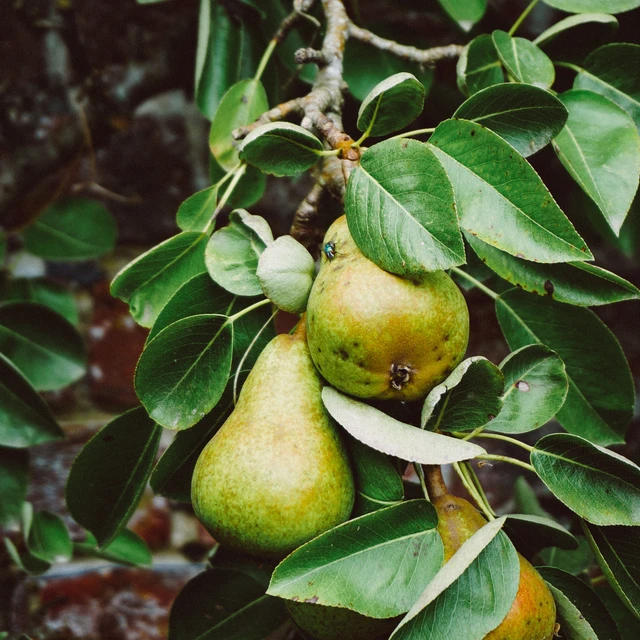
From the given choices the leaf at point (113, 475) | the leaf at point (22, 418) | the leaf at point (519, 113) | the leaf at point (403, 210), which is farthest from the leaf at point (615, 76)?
the leaf at point (22, 418)

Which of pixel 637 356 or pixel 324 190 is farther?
pixel 637 356

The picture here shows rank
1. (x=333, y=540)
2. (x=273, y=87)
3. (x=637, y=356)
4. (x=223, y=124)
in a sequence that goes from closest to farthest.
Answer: (x=333, y=540) → (x=223, y=124) → (x=273, y=87) → (x=637, y=356)

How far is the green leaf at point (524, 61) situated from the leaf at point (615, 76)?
0.21 feet

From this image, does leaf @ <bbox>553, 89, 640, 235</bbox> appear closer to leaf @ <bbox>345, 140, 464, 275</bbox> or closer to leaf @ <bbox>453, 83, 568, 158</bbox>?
leaf @ <bbox>453, 83, 568, 158</bbox>

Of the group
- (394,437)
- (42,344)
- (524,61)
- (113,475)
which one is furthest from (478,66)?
(42,344)

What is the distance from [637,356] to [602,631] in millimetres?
459

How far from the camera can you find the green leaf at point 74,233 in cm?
85

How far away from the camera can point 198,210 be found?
0.58 meters

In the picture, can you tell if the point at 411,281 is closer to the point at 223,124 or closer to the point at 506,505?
the point at 223,124

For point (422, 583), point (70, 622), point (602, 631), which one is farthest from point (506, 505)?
point (70, 622)

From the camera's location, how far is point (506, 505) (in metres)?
0.85

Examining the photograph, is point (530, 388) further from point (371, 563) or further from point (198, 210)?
point (198, 210)

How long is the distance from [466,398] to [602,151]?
255 mm

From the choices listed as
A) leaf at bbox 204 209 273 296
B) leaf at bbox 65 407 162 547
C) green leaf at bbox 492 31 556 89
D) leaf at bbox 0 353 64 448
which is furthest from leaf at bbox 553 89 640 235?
leaf at bbox 0 353 64 448
